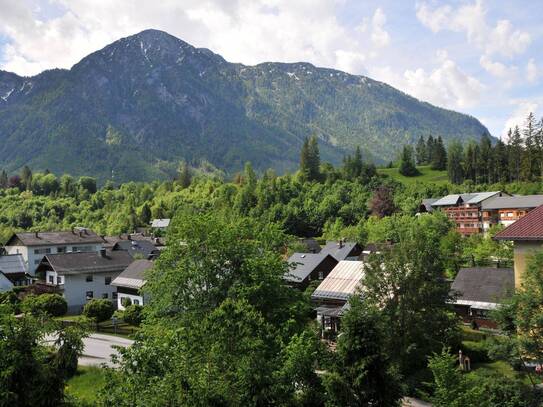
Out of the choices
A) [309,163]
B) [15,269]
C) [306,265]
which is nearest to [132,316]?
[306,265]

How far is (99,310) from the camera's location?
5006 cm

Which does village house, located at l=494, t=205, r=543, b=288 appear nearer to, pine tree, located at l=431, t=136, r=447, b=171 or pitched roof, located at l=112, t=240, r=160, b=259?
pitched roof, located at l=112, t=240, r=160, b=259

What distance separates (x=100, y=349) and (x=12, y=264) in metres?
42.5

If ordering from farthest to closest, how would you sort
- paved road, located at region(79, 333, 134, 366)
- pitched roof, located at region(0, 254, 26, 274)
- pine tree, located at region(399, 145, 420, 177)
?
1. pine tree, located at region(399, 145, 420, 177)
2. pitched roof, located at region(0, 254, 26, 274)
3. paved road, located at region(79, 333, 134, 366)

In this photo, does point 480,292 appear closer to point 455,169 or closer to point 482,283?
point 482,283

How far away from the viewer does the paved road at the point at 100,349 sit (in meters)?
35.7

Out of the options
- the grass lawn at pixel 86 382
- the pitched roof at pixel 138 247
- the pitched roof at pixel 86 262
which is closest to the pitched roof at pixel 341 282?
the grass lawn at pixel 86 382

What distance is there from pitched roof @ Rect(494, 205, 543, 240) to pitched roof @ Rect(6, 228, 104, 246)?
7438 cm

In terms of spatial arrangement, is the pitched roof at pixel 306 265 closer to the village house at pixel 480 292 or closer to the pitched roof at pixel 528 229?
the village house at pixel 480 292

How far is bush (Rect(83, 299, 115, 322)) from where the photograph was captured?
164ft

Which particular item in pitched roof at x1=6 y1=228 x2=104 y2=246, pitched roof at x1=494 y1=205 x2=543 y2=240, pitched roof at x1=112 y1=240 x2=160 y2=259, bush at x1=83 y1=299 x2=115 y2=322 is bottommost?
bush at x1=83 y1=299 x2=115 y2=322

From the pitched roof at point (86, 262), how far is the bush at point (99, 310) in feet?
38.4

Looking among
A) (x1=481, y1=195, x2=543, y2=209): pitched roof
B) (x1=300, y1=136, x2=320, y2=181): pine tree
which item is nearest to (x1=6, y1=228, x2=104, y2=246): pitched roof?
(x1=481, y1=195, x2=543, y2=209): pitched roof

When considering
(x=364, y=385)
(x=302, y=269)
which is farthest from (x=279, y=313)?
(x=302, y=269)
